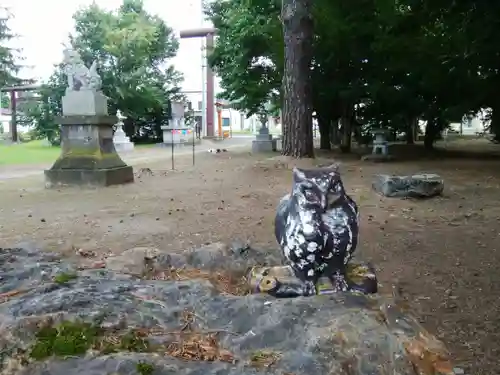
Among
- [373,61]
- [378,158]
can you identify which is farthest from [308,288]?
[373,61]

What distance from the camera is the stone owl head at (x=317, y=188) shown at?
2.71 metres

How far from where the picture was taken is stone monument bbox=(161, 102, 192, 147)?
30800 mm

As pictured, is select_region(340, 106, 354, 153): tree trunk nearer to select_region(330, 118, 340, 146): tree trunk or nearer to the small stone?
select_region(330, 118, 340, 146): tree trunk

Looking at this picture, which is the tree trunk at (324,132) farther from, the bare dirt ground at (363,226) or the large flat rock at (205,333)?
the large flat rock at (205,333)

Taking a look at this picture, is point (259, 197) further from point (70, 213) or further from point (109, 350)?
point (109, 350)

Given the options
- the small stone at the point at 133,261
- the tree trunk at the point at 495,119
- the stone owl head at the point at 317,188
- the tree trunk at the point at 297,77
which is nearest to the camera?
the stone owl head at the point at 317,188

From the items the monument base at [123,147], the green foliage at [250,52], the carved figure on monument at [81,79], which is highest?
the green foliage at [250,52]

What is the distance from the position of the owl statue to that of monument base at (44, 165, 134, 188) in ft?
28.6

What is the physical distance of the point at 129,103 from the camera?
33188mm

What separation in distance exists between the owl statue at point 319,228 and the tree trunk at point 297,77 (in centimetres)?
1012

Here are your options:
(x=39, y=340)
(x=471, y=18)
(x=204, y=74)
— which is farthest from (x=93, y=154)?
(x=204, y=74)

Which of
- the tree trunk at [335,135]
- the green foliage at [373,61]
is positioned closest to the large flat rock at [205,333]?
the green foliage at [373,61]

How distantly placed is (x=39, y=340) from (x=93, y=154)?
964 cm

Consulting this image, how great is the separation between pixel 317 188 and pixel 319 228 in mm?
203
